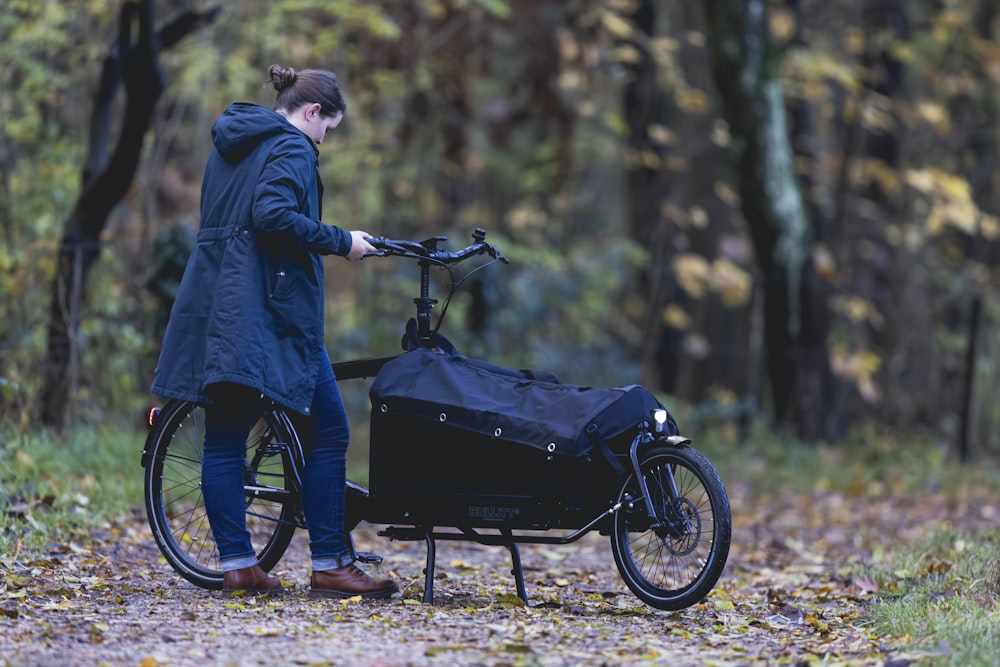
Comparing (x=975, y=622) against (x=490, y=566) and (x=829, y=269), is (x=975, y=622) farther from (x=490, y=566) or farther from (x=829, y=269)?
(x=829, y=269)

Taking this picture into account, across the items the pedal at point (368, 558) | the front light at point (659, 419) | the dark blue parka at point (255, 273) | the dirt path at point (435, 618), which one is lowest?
the dirt path at point (435, 618)

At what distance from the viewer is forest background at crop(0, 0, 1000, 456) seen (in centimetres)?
988

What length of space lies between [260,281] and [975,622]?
9.38 feet

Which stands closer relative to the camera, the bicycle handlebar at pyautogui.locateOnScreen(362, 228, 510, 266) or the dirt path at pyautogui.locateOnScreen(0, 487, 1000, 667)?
the dirt path at pyautogui.locateOnScreen(0, 487, 1000, 667)

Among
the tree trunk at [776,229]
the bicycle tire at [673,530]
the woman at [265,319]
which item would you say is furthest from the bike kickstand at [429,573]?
the tree trunk at [776,229]

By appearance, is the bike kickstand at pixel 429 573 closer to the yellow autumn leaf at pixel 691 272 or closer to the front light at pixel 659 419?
the front light at pixel 659 419

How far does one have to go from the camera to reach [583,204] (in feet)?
61.8

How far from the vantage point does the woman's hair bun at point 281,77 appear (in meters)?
5.55

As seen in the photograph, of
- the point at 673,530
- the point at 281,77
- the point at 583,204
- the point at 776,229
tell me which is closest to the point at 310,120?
the point at 281,77

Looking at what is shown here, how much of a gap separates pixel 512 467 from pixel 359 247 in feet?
3.41

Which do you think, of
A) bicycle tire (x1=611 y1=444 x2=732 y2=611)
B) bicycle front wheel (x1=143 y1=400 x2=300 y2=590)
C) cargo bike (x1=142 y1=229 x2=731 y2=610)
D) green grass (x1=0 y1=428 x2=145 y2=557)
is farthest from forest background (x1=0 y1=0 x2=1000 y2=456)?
bicycle tire (x1=611 y1=444 x2=732 y2=611)

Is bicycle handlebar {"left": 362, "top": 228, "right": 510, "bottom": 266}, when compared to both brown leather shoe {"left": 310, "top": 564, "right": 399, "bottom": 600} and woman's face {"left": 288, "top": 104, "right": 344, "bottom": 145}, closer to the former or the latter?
woman's face {"left": 288, "top": 104, "right": 344, "bottom": 145}

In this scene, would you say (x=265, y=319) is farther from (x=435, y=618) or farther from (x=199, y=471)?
(x=435, y=618)

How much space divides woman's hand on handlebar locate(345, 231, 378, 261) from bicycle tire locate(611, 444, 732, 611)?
1338 millimetres
